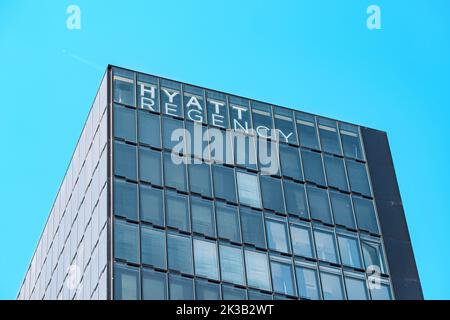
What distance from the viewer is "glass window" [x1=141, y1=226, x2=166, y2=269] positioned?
48.9m

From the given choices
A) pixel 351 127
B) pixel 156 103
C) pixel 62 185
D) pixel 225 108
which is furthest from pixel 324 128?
pixel 62 185

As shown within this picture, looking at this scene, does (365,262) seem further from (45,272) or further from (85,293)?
(45,272)

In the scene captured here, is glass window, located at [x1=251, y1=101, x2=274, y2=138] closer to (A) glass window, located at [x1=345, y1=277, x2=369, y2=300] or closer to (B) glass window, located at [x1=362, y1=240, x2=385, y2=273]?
(B) glass window, located at [x1=362, y1=240, x2=385, y2=273]

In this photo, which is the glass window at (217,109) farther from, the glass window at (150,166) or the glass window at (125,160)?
the glass window at (125,160)

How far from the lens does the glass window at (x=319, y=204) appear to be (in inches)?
2219

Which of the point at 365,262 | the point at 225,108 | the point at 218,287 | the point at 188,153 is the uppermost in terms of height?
the point at 225,108

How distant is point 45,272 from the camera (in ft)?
205

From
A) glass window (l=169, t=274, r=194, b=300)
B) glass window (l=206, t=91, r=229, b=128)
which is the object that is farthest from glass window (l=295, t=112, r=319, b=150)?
glass window (l=169, t=274, r=194, b=300)

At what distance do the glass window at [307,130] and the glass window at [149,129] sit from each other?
8.59 m

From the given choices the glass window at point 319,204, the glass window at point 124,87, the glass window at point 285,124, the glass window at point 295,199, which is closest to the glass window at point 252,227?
the glass window at point 295,199

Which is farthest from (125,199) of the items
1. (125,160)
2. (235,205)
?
(235,205)

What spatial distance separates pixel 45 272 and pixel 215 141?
13.3 m

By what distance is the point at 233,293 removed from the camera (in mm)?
49719

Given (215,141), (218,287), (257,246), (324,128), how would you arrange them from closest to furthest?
1. (218,287)
2. (257,246)
3. (215,141)
4. (324,128)
